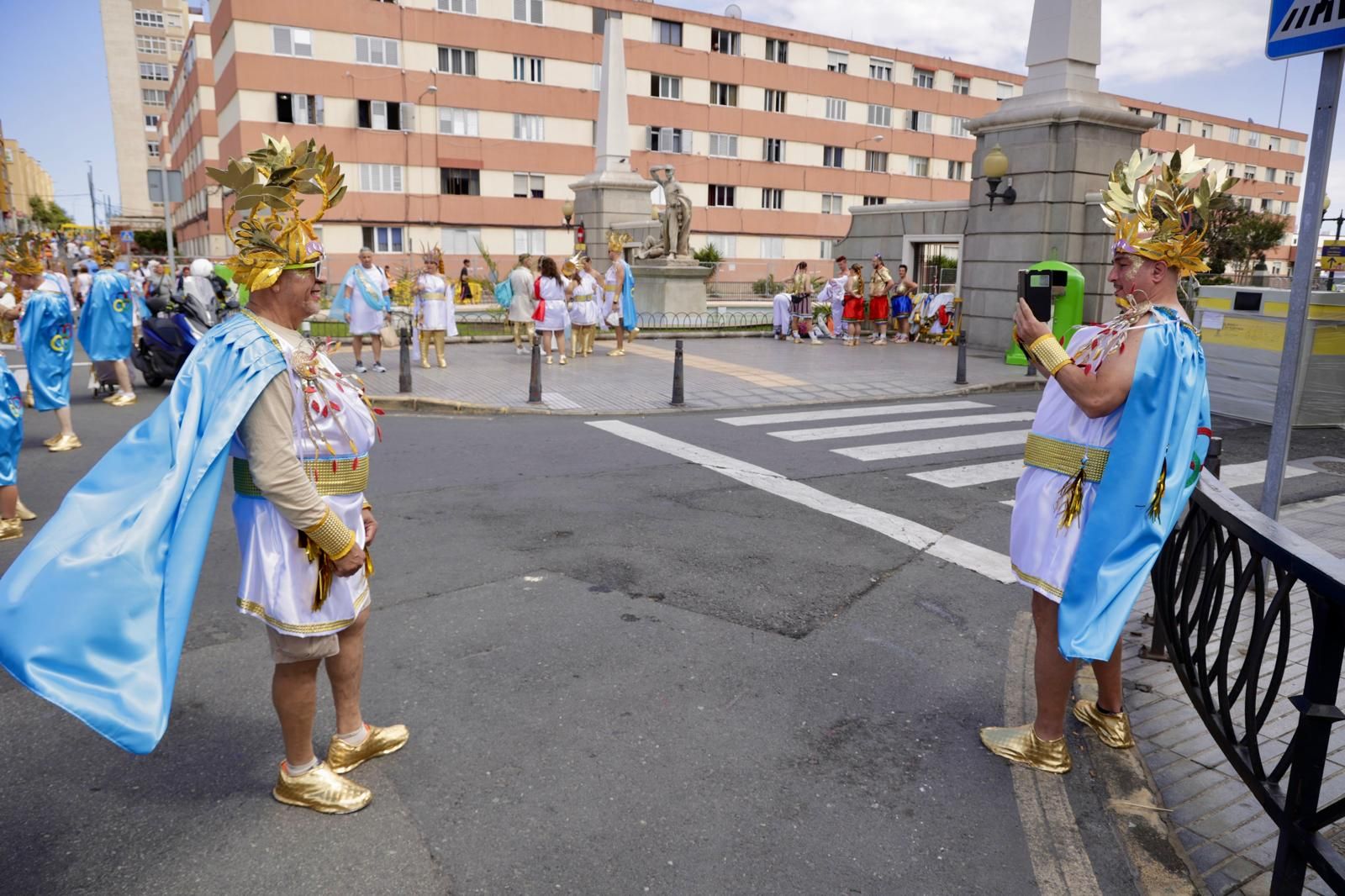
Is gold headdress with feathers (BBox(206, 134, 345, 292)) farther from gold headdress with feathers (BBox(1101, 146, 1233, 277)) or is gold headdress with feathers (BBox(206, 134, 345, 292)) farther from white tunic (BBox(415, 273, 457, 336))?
white tunic (BBox(415, 273, 457, 336))

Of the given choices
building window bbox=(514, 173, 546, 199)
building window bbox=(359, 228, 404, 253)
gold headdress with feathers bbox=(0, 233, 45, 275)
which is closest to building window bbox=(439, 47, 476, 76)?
building window bbox=(514, 173, 546, 199)

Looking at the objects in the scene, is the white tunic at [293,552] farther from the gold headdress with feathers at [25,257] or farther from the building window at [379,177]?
the building window at [379,177]

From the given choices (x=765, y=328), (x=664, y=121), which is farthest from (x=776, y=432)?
(x=664, y=121)

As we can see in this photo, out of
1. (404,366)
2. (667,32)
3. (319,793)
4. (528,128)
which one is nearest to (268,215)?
(319,793)

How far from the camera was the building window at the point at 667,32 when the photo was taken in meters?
51.5

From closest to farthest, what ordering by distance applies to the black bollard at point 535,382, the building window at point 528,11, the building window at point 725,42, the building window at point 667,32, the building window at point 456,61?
the black bollard at point 535,382, the building window at point 456,61, the building window at point 528,11, the building window at point 667,32, the building window at point 725,42

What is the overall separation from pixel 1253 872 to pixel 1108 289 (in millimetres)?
18447

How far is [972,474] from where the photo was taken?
348 inches

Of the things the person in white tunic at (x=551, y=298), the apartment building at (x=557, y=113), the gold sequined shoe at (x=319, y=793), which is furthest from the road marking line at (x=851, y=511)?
the apartment building at (x=557, y=113)

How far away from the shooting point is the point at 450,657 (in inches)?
181

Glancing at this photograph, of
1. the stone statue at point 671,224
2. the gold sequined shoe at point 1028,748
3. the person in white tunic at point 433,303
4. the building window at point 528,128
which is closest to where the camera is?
the gold sequined shoe at point 1028,748

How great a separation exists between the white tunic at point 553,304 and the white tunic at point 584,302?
0.95m

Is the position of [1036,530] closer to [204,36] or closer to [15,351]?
[15,351]

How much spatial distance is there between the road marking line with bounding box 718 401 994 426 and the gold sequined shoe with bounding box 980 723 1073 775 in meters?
7.47
